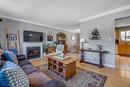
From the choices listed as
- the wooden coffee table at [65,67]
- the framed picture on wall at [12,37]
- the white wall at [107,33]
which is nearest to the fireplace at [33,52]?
the framed picture on wall at [12,37]

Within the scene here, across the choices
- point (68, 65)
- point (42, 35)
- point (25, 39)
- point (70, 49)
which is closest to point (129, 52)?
point (70, 49)

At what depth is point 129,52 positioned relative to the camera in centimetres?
585

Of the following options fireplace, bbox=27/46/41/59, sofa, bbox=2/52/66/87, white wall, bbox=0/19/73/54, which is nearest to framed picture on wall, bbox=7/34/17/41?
white wall, bbox=0/19/73/54

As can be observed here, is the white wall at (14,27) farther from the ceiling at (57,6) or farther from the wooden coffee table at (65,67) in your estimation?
the wooden coffee table at (65,67)

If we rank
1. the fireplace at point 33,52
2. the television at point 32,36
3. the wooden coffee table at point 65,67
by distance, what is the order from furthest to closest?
1. the fireplace at point 33,52
2. the television at point 32,36
3. the wooden coffee table at point 65,67

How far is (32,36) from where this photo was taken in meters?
4.92

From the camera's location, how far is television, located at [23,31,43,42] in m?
4.63

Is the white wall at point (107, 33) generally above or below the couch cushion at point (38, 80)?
above

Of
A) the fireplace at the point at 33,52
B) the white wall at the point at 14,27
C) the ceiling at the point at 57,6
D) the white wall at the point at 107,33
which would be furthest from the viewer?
the fireplace at the point at 33,52

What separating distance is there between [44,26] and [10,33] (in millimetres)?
2170

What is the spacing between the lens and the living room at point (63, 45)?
2.46 m

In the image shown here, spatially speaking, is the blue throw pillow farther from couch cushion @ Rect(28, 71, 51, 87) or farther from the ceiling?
the ceiling

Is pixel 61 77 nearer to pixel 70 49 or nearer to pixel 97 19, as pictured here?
pixel 97 19

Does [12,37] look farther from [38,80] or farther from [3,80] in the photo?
[3,80]
